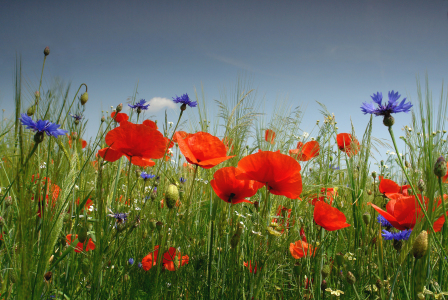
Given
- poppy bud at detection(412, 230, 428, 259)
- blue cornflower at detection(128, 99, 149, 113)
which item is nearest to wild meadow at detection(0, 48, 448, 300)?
poppy bud at detection(412, 230, 428, 259)

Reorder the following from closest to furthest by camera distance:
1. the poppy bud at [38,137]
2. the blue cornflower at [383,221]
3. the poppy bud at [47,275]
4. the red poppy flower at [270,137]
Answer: the poppy bud at [38,137] < the poppy bud at [47,275] < the blue cornflower at [383,221] < the red poppy flower at [270,137]

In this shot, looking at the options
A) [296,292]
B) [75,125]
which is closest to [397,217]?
[296,292]

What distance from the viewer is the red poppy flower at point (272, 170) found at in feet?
3.03

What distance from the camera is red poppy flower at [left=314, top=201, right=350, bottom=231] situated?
107 cm

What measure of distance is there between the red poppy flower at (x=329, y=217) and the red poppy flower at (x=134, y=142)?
0.69 metres

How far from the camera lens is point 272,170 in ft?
3.12

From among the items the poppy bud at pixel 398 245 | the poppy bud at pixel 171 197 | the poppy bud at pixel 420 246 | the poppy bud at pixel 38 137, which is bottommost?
the poppy bud at pixel 398 245

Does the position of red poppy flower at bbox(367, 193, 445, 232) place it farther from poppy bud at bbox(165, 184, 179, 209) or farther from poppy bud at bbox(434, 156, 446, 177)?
poppy bud at bbox(165, 184, 179, 209)

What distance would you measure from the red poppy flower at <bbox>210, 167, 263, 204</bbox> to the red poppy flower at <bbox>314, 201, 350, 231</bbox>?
11.1 inches

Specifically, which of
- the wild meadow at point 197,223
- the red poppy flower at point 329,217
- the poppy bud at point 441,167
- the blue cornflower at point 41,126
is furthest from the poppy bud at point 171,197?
the poppy bud at point 441,167

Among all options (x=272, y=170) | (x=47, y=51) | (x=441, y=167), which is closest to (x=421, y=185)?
(x=441, y=167)

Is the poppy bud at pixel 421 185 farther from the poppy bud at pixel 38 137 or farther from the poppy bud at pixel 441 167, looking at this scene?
the poppy bud at pixel 38 137

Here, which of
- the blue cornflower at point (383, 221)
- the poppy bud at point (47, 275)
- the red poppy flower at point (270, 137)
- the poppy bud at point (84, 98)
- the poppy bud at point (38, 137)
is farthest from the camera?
the red poppy flower at point (270, 137)

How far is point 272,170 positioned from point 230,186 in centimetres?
17
